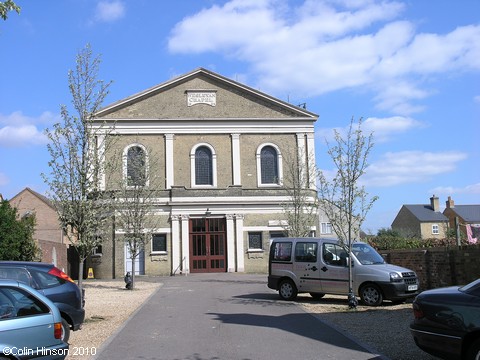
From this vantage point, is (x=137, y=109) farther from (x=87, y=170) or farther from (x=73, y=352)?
(x=73, y=352)

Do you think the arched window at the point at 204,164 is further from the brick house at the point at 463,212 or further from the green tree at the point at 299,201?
the brick house at the point at 463,212

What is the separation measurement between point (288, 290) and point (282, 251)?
4.27ft

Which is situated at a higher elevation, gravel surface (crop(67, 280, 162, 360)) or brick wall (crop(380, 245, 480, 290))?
brick wall (crop(380, 245, 480, 290))

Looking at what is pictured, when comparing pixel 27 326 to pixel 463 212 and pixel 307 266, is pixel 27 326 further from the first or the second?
pixel 463 212

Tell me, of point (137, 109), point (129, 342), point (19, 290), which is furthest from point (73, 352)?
point (137, 109)

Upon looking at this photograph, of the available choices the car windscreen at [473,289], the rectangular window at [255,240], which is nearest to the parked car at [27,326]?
the car windscreen at [473,289]

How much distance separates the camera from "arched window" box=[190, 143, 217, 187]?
35.3 m

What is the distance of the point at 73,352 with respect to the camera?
8.95 metres

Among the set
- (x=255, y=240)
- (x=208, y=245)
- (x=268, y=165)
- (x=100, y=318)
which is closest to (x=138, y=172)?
(x=208, y=245)

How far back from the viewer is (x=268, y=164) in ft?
119

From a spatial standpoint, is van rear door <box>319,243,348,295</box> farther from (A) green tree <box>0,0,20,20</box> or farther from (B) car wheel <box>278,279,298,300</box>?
(A) green tree <box>0,0,20,20</box>

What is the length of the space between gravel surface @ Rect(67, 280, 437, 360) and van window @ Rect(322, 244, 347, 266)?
1.24 meters

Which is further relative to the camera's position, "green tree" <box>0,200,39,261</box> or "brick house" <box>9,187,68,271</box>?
"brick house" <box>9,187,68,271</box>

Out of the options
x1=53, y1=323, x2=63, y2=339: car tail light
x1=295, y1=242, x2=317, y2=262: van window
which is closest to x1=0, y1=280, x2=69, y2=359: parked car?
x1=53, y1=323, x2=63, y2=339: car tail light
